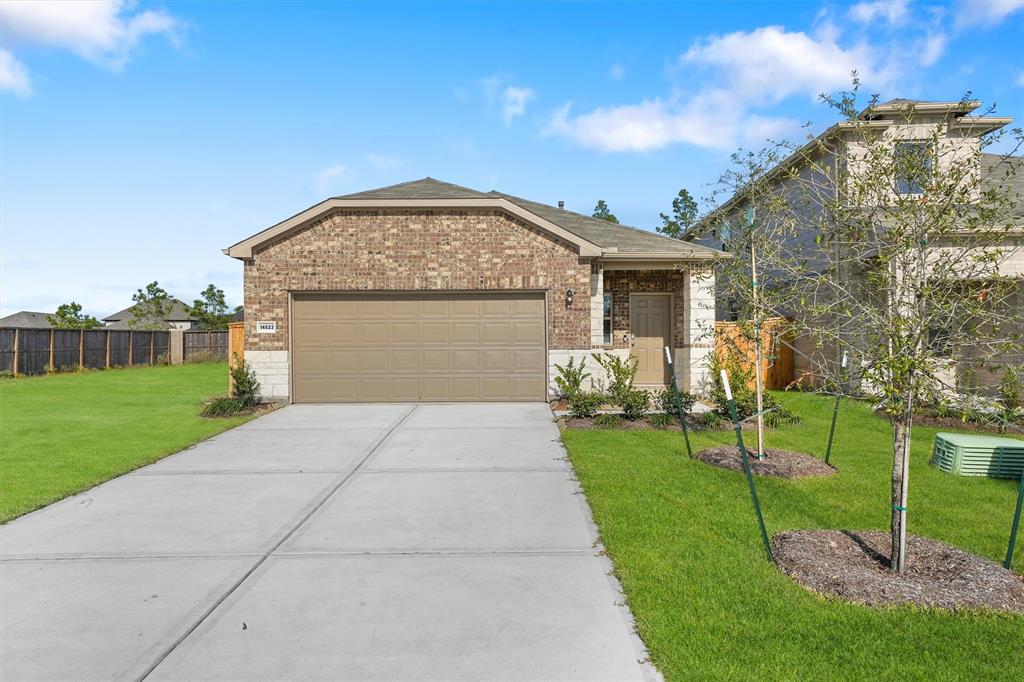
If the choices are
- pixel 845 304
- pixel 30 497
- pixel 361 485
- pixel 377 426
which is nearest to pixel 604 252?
pixel 377 426

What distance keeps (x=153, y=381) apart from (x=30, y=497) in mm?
16695

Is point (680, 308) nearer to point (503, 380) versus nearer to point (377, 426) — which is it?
point (503, 380)

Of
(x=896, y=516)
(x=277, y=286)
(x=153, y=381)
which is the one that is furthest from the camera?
(x=153, y=381)

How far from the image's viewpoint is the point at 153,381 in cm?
2220

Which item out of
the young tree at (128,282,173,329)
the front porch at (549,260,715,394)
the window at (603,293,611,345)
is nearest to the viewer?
the front porch at (549,260,715,394)

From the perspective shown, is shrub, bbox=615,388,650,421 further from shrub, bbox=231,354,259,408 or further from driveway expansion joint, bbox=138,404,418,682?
shrub, bbox=231,354,259,408

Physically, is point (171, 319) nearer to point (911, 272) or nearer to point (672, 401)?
point (672, 401)

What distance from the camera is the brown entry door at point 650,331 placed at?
55.8ft

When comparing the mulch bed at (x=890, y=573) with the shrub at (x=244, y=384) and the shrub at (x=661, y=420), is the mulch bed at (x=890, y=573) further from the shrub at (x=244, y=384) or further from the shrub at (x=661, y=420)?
the shrub at (x=244, y=384)

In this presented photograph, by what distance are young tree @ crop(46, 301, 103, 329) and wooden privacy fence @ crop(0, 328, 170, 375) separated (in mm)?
13937

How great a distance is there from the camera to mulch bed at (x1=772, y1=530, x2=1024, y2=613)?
14.2 feet

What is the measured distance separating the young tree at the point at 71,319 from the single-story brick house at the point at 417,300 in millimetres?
33681

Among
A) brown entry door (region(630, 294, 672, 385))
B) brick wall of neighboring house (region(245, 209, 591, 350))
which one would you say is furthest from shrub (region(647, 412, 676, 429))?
brown entry door (region(630, 294, 672, 385))

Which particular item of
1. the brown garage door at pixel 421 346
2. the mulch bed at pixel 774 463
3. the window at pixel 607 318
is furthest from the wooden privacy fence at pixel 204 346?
the mulch bed at pixel 774 463
